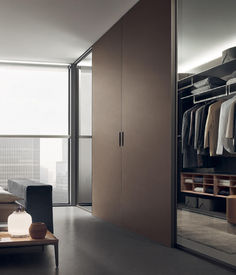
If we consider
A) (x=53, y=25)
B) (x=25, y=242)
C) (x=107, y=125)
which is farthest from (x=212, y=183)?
(x=53, y=25)

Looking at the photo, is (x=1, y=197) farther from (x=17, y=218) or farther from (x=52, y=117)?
(x=52, y=117)

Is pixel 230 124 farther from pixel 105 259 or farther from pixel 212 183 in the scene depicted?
pixel 105 259

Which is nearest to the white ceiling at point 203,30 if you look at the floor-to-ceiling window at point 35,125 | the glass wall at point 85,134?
the glass wall at point 85,134

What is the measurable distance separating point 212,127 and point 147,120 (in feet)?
4.07

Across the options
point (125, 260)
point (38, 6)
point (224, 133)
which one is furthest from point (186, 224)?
point (38, 6)

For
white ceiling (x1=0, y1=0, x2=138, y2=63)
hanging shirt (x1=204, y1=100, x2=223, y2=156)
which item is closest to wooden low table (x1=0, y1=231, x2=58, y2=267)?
hanging shirt (x1=204, y1=100, x2=223, y2=156)

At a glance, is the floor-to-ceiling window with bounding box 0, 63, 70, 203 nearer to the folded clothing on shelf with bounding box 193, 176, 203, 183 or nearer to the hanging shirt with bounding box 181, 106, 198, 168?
the hanging shirt with bounding box 181, 106, 198, 168

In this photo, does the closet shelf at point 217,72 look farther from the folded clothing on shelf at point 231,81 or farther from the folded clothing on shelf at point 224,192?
the folded clothing on shelf at point 224,192

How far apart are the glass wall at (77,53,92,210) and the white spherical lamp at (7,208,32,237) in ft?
12.2

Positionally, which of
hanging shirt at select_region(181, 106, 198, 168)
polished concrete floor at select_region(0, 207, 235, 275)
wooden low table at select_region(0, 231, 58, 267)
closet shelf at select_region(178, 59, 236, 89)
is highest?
closet shelf at select_region(178, 59, 236, 89)

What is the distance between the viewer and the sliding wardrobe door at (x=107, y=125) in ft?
19.3

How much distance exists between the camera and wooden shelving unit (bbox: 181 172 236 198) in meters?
3.28

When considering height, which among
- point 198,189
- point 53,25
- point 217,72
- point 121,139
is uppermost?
point 53,25

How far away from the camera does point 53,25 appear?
6.12 m
